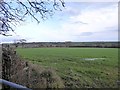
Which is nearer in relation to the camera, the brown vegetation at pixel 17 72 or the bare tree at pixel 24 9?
the bare tree at pixel 24 9

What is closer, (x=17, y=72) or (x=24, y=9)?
(x=24, y=9)

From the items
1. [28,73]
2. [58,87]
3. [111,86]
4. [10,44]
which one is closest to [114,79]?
[111,86]

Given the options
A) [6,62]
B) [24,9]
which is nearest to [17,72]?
[6,62]

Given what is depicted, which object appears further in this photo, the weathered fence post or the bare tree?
the weathered fence post

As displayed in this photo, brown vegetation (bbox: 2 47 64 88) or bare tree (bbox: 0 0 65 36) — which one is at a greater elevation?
bare tree (bbox: 0 0 65 36)

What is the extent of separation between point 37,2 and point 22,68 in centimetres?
367

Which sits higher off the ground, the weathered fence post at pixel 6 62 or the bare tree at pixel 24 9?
the bare tree at pixel 24 9

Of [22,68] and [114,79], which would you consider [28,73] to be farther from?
[114,79]

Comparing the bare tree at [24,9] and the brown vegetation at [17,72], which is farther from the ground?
the bare tree at [24,9]

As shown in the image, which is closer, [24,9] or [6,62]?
[24,9]

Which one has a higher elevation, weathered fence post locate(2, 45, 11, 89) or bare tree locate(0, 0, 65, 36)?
bare tree locate(0, 0, 65, 36)

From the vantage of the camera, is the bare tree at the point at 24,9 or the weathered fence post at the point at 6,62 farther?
the weathered fence post at the point at 6,62

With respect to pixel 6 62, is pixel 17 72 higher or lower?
lower

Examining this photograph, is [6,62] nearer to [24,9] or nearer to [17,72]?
[17,72]
